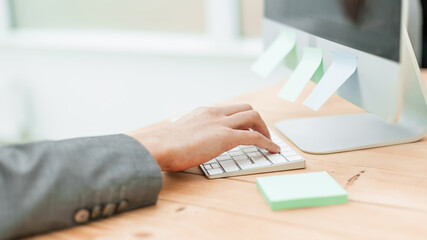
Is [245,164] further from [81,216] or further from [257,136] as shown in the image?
[81,216]

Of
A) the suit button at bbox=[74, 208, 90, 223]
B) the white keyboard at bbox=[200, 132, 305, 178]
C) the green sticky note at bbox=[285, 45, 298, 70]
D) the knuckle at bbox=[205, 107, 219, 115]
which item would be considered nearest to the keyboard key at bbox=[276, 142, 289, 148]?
the white keyboard at bbox=[200, 132, 305, 178]

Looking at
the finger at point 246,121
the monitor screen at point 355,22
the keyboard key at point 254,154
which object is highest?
the monitor screen at point 355,22

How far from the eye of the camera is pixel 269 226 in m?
0.55

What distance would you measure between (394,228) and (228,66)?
5.42ft

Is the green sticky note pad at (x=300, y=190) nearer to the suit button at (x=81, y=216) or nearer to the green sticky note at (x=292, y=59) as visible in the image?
the suit button at (x=81, y=216)

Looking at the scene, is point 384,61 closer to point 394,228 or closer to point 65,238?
point 394,228

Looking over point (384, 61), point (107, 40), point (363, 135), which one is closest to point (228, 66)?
point (107, 40)

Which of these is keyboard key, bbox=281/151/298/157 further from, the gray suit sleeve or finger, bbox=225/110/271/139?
the gray suit sleeve

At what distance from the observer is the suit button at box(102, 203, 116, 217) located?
1.91ft

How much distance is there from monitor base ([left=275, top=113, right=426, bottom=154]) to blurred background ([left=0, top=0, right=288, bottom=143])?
3.81 ft

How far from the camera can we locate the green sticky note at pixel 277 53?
0.97 m

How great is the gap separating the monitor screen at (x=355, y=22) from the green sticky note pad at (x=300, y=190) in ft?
0.57

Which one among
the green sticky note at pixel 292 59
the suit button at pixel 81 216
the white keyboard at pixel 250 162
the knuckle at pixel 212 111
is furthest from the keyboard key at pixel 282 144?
the suit button at pixel 81 216

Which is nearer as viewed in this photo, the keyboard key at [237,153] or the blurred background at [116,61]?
the keyboard key at [237,153]
